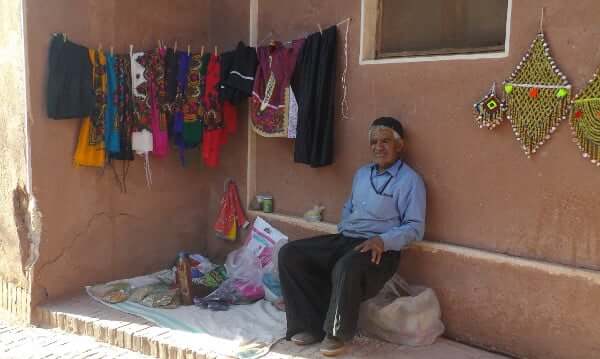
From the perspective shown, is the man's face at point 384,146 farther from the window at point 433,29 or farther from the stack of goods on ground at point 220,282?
the stack of goods on ground at point 220,282

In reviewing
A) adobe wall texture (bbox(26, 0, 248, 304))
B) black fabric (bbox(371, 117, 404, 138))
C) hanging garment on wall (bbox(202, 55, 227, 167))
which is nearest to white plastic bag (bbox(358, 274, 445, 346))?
black fabric (bbox(371, 117, 404, 138))

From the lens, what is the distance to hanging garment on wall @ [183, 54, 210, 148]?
4465 mm

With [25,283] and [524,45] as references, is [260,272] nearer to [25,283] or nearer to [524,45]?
[25,283]

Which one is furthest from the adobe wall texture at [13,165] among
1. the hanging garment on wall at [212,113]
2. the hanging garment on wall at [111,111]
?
the hanging garment on wall at [212,113]

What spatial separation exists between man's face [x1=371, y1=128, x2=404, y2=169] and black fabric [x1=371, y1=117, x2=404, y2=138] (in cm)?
3

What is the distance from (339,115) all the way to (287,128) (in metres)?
0.42

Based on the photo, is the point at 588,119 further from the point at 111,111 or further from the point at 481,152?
the point at 111,111

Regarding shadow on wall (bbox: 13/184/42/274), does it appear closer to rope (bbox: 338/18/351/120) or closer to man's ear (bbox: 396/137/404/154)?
rope (bbox: 338/18/351/120)

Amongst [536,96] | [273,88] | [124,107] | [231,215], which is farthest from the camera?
[231,215]

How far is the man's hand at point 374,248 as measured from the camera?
323 centimetres

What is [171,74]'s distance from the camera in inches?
173

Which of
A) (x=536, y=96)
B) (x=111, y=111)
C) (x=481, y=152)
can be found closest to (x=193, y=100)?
(x=111, y=111)

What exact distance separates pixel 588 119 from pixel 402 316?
152cm

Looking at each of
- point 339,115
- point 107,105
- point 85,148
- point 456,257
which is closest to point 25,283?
point 85,148
